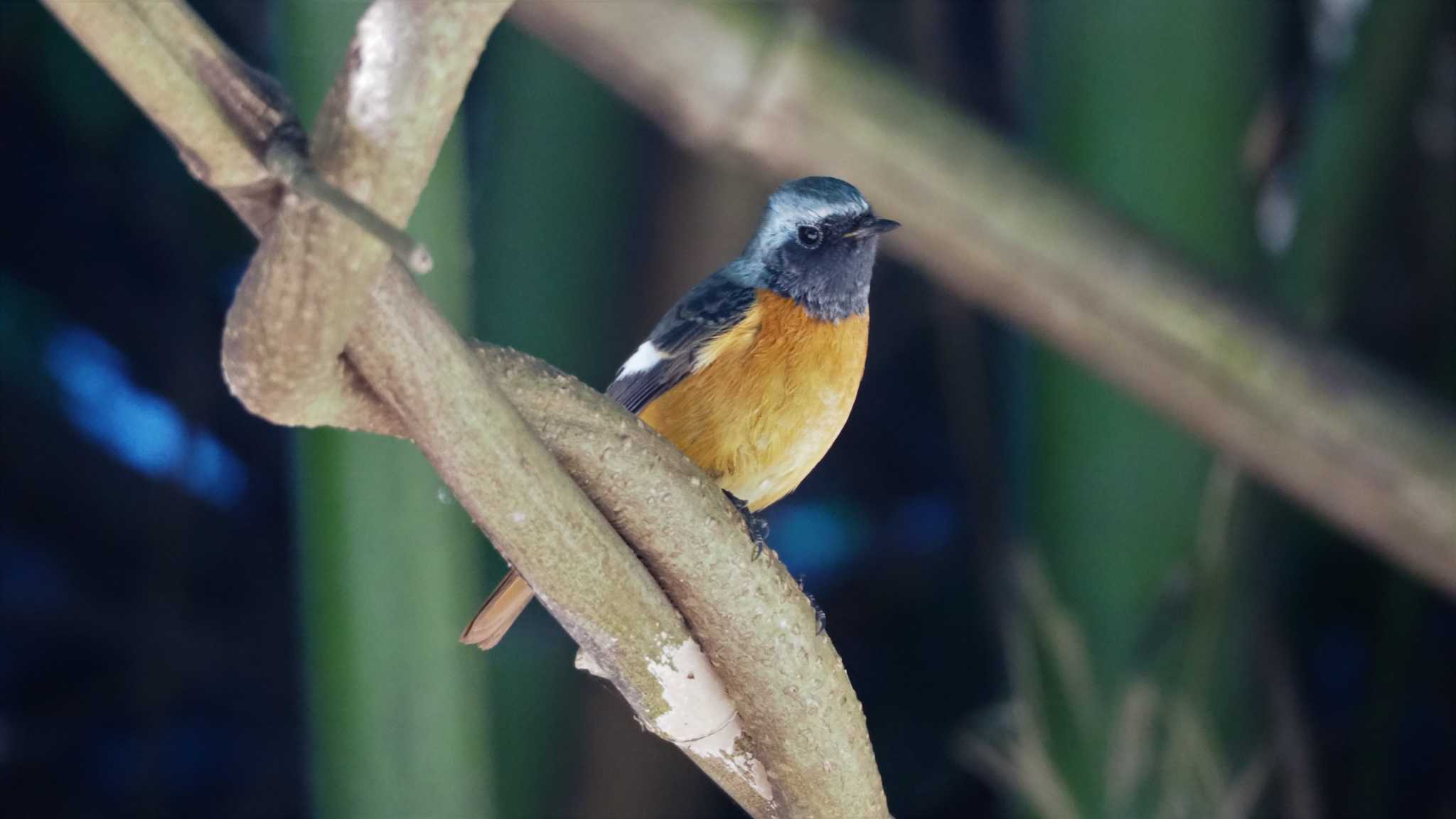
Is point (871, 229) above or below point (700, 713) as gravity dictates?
above

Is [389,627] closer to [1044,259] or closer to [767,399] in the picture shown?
[767,399]

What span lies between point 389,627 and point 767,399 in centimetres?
38

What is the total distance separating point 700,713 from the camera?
870 mm

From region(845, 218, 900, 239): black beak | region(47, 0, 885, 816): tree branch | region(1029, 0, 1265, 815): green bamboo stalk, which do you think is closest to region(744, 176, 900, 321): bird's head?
region(845, 218, 900, 239): black beak

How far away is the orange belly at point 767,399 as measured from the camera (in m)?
1.28

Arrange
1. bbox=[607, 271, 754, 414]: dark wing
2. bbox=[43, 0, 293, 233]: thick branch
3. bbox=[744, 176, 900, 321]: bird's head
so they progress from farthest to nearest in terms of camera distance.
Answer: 1. bbox=[607, 271, 754, 414]: dark wing
2. bbox=[744, 176, 900, 321]: bird's head
3. bbox=[43, 0, 293, 233]: thick branch

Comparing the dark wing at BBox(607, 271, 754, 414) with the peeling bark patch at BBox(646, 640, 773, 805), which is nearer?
the peeling bark patch at BBox(646, 640, 773, 805)

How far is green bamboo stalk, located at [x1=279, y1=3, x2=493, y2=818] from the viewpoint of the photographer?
1.25m

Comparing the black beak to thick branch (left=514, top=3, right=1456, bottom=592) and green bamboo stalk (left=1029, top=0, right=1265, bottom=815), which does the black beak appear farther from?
green bamboo stalk (left=1029, top=0, right=1265, bottom=815)

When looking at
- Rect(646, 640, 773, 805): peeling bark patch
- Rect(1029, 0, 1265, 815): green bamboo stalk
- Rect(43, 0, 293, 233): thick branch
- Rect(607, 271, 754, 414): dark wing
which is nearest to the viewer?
Rect(43, 0, 293, 233): thick branch

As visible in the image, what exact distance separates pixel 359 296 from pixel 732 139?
3.16 feet

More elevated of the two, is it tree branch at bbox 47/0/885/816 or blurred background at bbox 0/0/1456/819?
tree branch at bbox 47/0/885/816

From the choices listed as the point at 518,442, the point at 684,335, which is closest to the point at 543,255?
the point at 684,335

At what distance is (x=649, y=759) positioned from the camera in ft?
7.11
